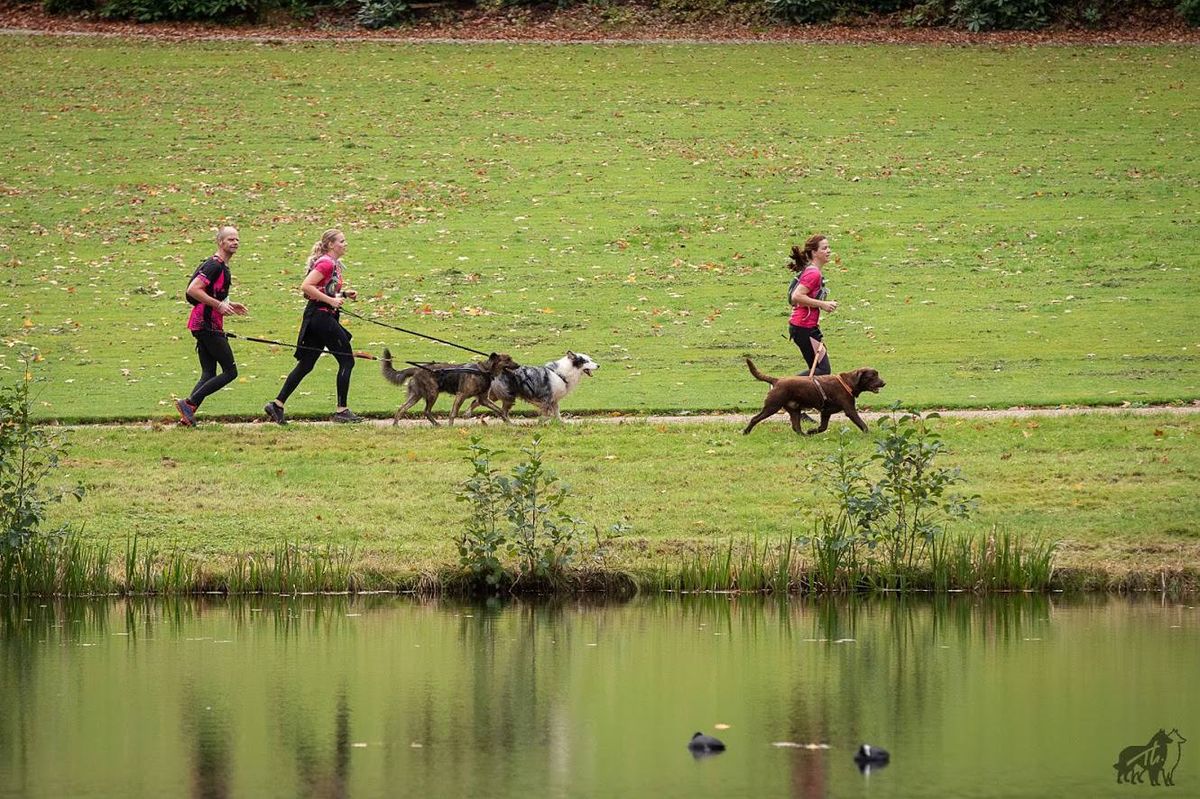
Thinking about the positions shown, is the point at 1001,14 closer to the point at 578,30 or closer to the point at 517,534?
the point at 578,30

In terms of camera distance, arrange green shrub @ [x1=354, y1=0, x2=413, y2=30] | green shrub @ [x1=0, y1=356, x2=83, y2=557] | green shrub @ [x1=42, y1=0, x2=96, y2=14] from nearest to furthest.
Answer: green shrub @ [x1=0, y1=356, x2=83, y2=557], green shrub @ [x1=354, y1=0, x2=413, y2=30], green shrub @ [x1=42, y1=0, x2=96, y2=14]

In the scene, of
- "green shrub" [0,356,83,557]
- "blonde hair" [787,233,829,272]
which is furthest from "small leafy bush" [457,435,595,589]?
"blonde hair" [787,233,829,272]

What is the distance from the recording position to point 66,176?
35.0m

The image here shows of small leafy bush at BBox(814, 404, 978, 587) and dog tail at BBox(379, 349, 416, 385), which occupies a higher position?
dog tail at BBox(379, 349, 416, 385)

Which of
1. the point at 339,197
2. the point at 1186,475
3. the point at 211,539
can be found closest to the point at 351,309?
the point at 339,197

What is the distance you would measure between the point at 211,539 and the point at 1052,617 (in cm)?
689

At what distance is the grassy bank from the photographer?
1467 centimetres

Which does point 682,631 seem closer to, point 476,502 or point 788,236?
point 476,502

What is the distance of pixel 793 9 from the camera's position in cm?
4691

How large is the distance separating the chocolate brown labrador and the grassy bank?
1.14ft

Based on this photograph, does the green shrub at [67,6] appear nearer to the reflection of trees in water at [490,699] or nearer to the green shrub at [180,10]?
the green shrub at [180,10]

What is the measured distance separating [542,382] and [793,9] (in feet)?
99.6

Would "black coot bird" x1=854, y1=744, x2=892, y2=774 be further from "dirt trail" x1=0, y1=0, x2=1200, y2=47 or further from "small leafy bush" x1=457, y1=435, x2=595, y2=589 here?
"dirt trail" x1=0, y1=0, x2=1200, y2=47

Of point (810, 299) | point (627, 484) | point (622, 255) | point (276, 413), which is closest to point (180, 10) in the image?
point (622, 255)
